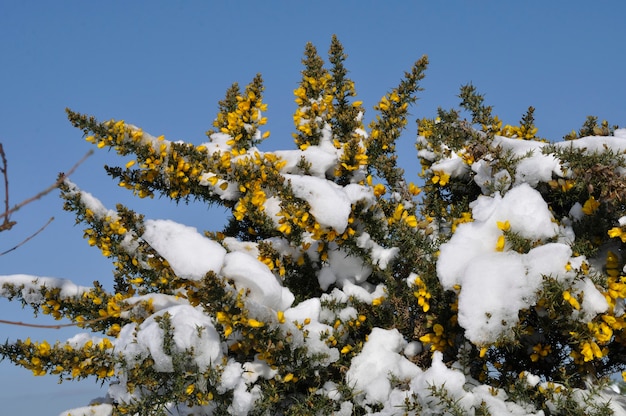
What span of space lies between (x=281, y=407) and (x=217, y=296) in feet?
3.92

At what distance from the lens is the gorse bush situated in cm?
348

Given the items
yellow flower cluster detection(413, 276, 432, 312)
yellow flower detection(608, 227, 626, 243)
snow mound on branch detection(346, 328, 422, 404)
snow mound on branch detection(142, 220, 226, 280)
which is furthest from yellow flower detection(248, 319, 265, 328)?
yellow flower detection(608, 227, 626, 243)

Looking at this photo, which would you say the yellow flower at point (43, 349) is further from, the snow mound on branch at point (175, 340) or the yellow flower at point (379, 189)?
the yellow flower at point (379, 189)

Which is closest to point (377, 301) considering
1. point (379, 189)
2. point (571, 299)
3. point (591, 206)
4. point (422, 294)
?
point (422, 294)

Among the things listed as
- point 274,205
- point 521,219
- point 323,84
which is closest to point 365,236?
point 274,205

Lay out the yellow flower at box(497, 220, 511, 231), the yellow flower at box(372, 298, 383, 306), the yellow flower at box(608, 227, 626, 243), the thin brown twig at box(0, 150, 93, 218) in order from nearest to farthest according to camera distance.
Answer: the thin brown twig at box(0, 150, 93, 218) < the yellow flower at box(608, 227, 626, 243) < the yellow flower at box(497, 220, 511, 231) < the yellow flower at box(372, 298, 383, 306)

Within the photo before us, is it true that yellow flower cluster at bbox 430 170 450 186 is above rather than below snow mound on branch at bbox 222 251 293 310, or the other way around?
above

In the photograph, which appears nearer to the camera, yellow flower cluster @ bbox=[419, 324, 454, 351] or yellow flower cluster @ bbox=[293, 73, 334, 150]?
yellow flower cluster @ bbox=[419, 324, 454, 351]

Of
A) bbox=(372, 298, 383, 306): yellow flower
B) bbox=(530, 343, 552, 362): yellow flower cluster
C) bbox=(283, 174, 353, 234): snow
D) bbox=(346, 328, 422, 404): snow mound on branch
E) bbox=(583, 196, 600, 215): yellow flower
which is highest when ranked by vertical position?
bbox=(283, 174, 353, 234): snow

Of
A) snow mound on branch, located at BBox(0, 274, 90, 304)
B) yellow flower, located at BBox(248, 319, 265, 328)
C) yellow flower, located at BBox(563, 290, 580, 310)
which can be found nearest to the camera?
yellow flower, located at BBox(563, 290, 580, 310)

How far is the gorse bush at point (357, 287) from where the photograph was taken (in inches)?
137

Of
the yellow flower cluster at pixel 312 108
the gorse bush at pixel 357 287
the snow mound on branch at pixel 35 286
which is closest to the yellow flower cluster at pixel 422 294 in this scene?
the gorse bush at pixel 357 287

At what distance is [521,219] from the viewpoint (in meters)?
3.76

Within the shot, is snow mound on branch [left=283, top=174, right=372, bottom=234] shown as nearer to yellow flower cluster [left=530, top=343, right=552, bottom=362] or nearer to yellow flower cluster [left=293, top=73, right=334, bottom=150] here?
yellow flower cluster [left=293, top=73, right=334, bottom=150]
